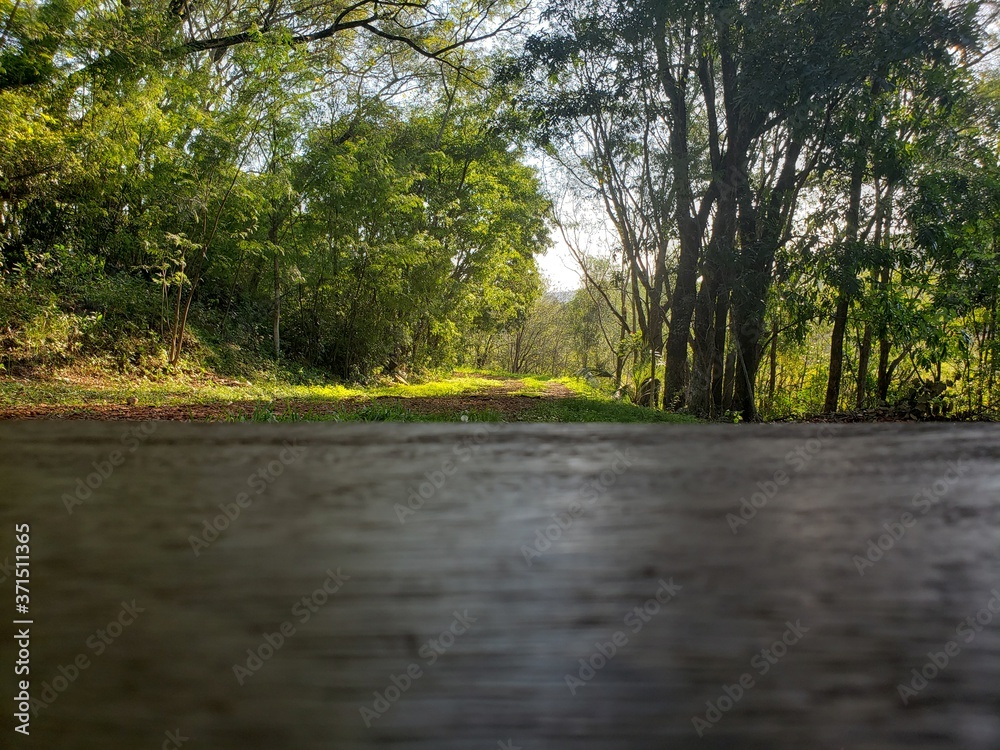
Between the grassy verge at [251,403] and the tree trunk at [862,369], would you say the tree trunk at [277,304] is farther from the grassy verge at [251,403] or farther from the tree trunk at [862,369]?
the tree trunk at [862,369]

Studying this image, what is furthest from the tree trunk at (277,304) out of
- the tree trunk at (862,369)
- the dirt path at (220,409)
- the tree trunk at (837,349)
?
the tree trunk at (862,369)

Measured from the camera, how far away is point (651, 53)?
28.8 feet

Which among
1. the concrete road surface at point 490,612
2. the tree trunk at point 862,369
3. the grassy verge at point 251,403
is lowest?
the concrete road surface at point 490,612

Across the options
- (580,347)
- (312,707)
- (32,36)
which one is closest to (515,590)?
(312,707)

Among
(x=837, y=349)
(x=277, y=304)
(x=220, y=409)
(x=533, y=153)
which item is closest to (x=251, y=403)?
(x=220, y=409)

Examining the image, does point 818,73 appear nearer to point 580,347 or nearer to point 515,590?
point 515,590

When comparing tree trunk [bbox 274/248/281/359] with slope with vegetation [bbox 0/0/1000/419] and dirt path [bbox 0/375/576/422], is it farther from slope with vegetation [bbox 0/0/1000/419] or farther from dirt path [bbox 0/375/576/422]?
dirt path [bbox 0/375/576/422]

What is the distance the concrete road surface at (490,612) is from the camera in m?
1.21

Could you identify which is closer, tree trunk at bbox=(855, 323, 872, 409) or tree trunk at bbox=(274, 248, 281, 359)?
tree trunk at bbox=(855, 323, 872, 409)

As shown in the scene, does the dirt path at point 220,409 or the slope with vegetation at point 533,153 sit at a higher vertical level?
the slope with vegetation at point 533,153

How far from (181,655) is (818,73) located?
268 inches

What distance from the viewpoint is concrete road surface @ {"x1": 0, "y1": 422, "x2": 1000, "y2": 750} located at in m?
1.21

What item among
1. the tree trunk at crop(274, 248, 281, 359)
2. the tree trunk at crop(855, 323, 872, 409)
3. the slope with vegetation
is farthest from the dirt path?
A: the tree trunk at crop(855, 323, 872, 409)

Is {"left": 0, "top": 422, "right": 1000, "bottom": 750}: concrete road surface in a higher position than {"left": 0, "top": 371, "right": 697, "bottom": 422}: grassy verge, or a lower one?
lower
